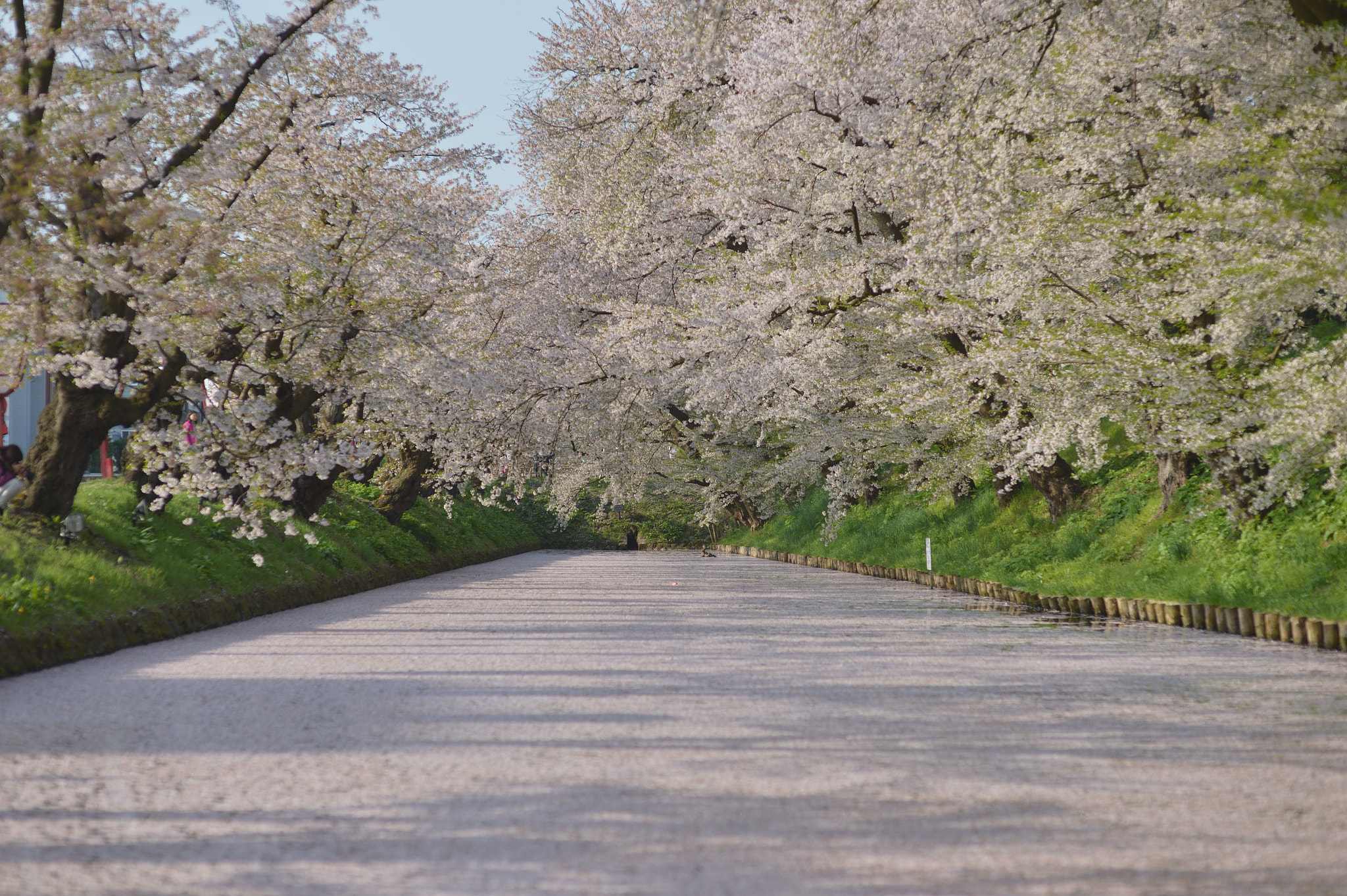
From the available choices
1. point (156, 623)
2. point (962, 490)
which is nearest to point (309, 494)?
point (156, 623)

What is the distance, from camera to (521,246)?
2622 cm

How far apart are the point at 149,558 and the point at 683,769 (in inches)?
403

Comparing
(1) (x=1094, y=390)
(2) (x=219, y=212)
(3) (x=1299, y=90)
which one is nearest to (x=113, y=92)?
(2) (x=219, y=212)

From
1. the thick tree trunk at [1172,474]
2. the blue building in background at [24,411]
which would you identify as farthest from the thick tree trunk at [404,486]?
the blue building in background at [24,411]

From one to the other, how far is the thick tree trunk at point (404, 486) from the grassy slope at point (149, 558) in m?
1.43

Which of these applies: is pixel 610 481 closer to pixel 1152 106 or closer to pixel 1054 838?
pixel 1152 106

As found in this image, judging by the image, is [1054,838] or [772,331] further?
[772,331]

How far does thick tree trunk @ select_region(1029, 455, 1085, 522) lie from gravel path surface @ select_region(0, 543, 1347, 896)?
26.6ft

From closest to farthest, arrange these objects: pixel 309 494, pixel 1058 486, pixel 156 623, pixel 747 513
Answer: pixel 156 623 < pixel 1058 486 < pixel 309 494 < pixel 747 513

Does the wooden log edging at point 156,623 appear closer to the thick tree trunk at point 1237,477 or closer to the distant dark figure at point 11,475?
the distant dark figure at point 11,475

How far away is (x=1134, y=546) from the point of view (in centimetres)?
1595

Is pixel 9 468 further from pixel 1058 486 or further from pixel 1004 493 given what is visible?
pixel 1004 493

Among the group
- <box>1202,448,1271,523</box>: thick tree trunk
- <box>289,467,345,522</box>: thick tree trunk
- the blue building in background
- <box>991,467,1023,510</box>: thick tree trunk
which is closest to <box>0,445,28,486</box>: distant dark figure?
<box>289,467,345,522</box>: thick tree trunk

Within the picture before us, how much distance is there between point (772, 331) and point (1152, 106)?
7.50m
